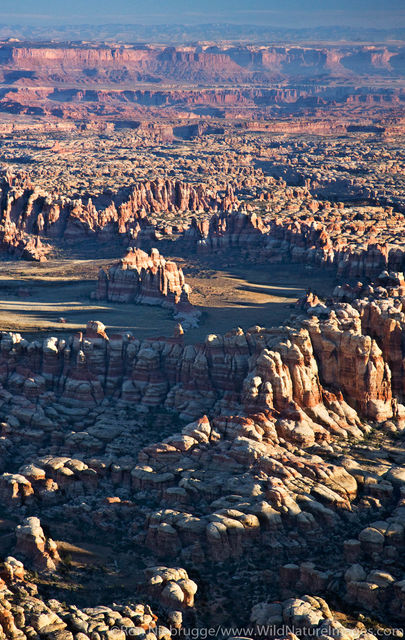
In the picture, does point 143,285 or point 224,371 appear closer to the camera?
point 224,371

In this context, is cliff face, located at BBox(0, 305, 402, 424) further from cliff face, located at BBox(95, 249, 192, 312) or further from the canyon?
cliff face, located at BBox(95, 249, 192, 312)

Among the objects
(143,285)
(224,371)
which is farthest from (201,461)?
(143,285)

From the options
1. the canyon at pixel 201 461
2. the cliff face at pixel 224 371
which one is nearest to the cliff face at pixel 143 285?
the canyon at pixel 201 461

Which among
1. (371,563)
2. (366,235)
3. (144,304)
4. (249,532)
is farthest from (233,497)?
(366,235)

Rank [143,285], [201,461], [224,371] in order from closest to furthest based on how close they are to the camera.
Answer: [201,461], [224,371], [143,285]

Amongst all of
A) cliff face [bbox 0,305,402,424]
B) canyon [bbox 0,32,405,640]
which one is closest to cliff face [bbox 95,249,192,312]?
canyon [bbox 0,32,405,640]

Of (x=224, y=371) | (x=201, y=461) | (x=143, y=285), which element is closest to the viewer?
(x=201, y=461)

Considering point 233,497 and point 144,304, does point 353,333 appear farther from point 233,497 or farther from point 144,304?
point 144,304

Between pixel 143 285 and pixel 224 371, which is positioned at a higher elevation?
pixel 224 371

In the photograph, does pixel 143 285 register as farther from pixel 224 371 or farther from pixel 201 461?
pixel 201 461

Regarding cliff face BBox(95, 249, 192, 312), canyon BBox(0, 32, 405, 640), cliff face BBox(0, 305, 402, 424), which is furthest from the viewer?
cliff face BBox(95, 249, 192, 312)

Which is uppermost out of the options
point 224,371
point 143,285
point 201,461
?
point 224,371

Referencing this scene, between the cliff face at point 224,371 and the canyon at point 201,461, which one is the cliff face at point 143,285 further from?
the cliff face at point 224,371

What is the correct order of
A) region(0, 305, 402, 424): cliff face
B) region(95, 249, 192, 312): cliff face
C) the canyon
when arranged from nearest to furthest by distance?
the canyon < region(0, 305, 402, 424): cliff face < region(95, 249, 192, 312): cliff face
